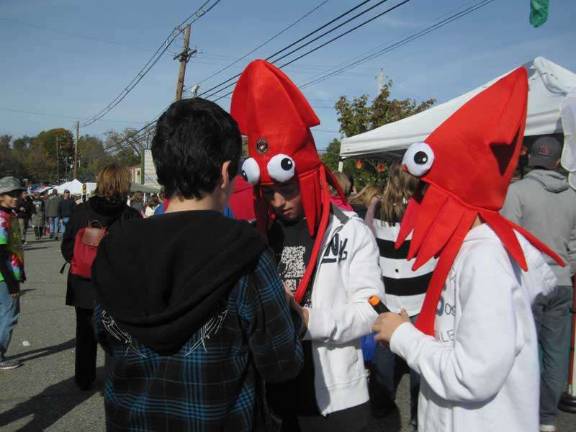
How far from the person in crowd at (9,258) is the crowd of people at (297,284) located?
3.18 meters

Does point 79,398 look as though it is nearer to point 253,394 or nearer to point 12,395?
point 12,395

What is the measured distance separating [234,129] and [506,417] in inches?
47.5

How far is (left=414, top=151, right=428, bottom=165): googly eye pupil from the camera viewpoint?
1.66m

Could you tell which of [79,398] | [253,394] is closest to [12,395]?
[79,398]

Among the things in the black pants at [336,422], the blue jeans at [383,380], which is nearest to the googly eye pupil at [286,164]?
the black pants at [336,422]

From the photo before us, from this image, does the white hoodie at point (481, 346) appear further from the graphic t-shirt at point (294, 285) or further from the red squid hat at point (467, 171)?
the graphic t-shirt at point (294, 285)

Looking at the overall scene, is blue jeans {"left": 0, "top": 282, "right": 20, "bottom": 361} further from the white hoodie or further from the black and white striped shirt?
the white hoodie

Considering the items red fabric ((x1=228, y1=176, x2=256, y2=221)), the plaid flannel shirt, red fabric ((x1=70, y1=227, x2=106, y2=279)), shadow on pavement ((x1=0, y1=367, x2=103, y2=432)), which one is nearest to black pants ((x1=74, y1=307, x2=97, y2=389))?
shadow on pavement ((x1=0, y1=367, x2=103, y2=432))

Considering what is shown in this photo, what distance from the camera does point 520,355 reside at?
1.47 m

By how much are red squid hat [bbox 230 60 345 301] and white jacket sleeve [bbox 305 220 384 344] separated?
A: 158 millimetres

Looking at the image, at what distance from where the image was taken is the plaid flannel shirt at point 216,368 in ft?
4.06

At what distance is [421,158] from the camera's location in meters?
1.66

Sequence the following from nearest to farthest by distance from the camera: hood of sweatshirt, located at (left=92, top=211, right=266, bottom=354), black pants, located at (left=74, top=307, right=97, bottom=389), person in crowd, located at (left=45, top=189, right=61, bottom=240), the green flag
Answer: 1. hood of sweatshirt, located at (left=92, top=211, right=266, bottom=354)
2. black pants, located at (left=74, top=307, right=97, bottom=389)
3. the green flag
4. person in crowd, located at (left=45, top=189, right=61, bottom=240)

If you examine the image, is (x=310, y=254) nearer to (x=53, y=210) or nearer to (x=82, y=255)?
(x=82, y=255)
